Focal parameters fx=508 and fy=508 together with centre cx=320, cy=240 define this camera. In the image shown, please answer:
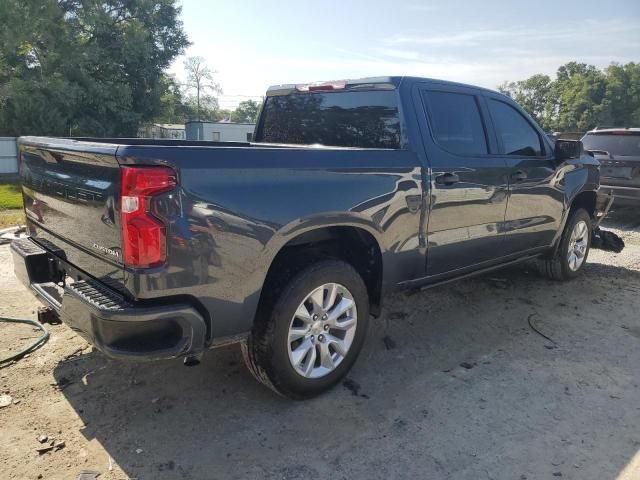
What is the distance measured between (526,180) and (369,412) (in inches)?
104

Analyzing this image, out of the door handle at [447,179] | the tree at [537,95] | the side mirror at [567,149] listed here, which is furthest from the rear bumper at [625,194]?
the tree at [537,95]

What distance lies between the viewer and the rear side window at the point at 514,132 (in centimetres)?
442

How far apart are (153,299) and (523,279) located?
182 inches

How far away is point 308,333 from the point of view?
3049 mm

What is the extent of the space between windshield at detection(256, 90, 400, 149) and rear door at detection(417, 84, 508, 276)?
10.6 inches

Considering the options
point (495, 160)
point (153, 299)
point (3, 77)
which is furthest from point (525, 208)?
point (3, 77)

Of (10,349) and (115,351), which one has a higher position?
(115,351)

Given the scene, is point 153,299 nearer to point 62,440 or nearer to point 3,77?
point 62,440

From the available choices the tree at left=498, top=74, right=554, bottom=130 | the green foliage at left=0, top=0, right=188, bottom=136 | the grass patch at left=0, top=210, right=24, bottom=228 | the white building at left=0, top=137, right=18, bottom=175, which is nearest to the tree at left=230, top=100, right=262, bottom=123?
the tree at left=498, top=74, right=554, bottom=130

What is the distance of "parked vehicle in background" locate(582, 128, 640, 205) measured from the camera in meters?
8.60

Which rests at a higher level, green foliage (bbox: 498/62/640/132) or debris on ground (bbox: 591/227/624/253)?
green foliage (bbox: 498/62/640/132)

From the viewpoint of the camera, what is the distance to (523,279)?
580cm

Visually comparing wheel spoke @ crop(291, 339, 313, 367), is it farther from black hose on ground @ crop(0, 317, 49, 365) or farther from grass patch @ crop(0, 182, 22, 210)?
grass patch @ crop(0, 182, 22, 210)

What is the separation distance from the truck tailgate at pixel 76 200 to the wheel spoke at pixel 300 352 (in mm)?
1088
